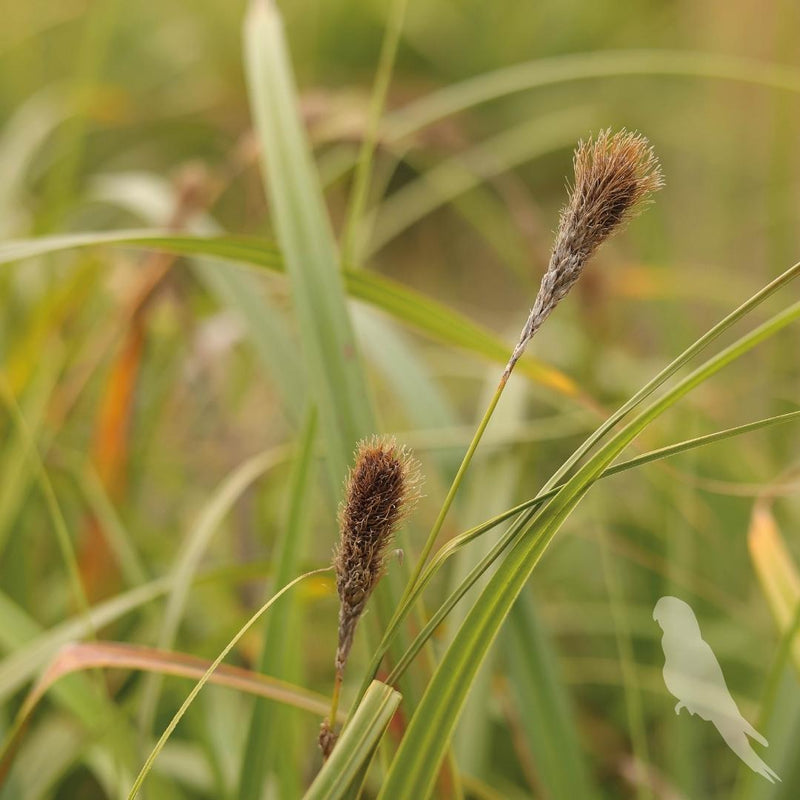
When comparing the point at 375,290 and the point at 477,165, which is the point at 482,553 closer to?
the point at 375,290

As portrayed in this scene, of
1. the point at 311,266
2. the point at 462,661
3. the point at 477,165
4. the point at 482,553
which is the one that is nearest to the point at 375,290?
the point at 311,266

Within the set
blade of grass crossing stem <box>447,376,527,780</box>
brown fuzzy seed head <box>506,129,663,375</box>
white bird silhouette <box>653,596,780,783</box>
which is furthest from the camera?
blade of grass crossing stem <box>447,376,527,780</box>

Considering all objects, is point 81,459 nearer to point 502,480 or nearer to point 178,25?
point 502,480

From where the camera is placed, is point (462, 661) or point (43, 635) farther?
point (43, 635)

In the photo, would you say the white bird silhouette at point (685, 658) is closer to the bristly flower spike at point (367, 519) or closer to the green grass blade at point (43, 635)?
the bristly flower spike at point (367, 519)

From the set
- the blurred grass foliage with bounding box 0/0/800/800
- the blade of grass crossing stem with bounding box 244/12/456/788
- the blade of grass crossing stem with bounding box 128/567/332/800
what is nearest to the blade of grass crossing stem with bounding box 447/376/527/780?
the blurred grass foliage with bounding box 0/0/800/800

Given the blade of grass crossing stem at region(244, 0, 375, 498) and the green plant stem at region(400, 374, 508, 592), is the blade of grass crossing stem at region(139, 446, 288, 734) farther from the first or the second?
the green plant stem at region(400, 374, 508, 592)
